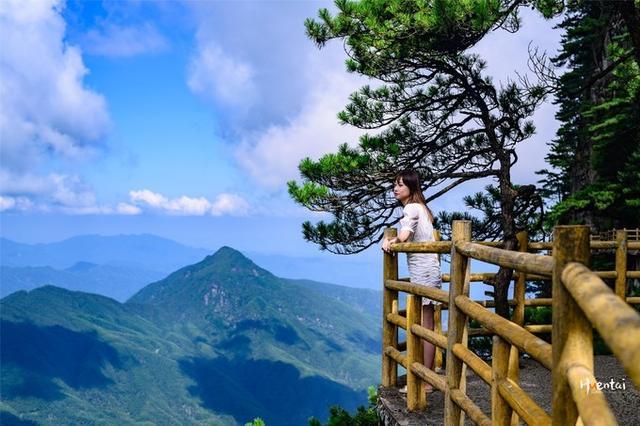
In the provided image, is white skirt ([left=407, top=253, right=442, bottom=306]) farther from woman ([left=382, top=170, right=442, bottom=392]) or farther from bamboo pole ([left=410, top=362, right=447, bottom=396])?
bamboo pole ([left=410, top=362, right=447, bottom=396])

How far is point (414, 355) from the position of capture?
5.59m

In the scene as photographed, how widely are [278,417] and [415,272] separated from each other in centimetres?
19951

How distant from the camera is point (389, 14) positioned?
940 cm

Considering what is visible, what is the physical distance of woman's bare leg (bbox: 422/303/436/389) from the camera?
18.9 feet

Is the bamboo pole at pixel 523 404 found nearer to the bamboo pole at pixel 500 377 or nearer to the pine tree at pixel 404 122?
the bamboo pole at pixel 500 377

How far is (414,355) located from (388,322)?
2.88ft

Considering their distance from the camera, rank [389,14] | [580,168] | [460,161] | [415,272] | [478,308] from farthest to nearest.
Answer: [580,168] < [460,161] < [389,14] < [415,272] < [478,308]

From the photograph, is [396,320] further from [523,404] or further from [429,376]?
[523,404]

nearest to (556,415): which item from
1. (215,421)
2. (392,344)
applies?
(392,344)

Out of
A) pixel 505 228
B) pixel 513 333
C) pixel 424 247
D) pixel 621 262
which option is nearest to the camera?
pixel 513 333

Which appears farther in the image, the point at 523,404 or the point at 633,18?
the point at 633,18


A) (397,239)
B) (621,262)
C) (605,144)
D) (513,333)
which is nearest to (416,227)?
(397,239)

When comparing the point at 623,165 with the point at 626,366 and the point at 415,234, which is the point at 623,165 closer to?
the point at 415,234

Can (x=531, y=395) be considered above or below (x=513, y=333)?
below
